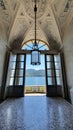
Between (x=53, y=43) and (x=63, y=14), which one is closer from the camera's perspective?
(x=63, y=14)

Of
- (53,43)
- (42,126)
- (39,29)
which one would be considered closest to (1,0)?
(39,29)

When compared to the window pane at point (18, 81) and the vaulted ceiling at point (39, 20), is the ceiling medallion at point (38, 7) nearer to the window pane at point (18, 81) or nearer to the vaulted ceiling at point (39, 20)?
the vaulted ceiling at point (39, 20)

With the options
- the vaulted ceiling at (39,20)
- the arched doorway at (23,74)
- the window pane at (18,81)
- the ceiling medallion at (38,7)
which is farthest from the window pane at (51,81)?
the ceiling medallion at (38,7)

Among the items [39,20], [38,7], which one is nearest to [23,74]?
[39,20]

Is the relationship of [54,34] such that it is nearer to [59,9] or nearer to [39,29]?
[39,29]

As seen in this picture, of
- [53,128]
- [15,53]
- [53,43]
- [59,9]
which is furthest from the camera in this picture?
[53,43]

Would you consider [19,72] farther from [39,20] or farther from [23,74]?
[39,20]

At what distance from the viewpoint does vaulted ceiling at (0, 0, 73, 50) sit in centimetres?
409

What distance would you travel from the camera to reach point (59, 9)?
427 centimetres

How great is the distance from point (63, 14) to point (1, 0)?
9.46 ft

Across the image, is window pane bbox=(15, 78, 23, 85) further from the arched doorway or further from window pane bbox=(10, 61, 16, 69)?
window pane bbox=(10, 61, 16, 69)

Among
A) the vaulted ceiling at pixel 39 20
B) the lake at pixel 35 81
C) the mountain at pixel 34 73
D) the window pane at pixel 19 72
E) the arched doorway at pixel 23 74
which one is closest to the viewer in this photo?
the vaulted ceiling at pixel 39 20

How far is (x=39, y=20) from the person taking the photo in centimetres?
509

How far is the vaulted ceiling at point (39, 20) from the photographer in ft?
13.4
